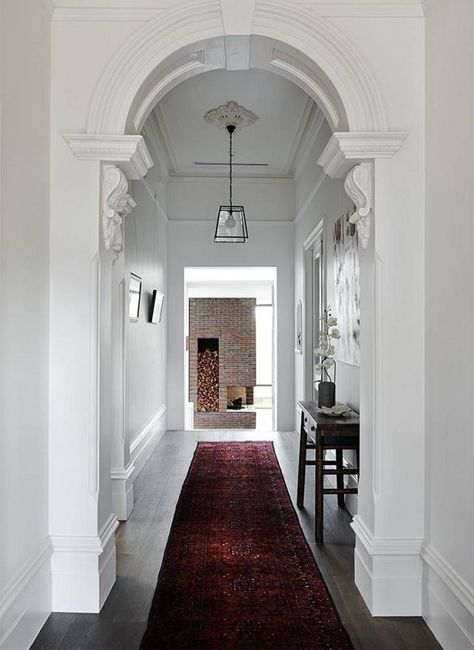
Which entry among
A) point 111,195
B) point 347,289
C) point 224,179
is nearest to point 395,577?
point 111,195

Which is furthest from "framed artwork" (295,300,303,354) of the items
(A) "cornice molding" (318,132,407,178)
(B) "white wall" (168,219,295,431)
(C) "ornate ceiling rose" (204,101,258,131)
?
(A) "cornice molding" (318,132,407,178)

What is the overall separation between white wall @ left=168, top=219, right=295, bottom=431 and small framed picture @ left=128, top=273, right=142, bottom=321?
2.68 meters

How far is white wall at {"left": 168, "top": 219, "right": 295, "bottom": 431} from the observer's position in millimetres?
7906

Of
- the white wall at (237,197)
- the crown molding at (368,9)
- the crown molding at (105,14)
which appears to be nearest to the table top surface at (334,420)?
the crown molding at (368,9)

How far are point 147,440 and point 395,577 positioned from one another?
365 cm

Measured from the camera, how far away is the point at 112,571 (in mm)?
2844

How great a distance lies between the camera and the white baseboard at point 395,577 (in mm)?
2562

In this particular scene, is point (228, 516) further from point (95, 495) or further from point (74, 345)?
point (74, 345)

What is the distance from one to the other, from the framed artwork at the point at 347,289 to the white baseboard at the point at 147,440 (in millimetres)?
1934

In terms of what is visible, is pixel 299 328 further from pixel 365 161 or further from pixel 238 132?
pixel 365 161

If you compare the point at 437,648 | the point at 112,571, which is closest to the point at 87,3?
the point at 112,571

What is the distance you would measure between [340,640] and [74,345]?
168 centimetres

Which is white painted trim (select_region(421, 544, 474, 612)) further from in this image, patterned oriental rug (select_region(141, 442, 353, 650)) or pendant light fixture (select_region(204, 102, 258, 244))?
pendant light fixture (select_region(204, 102, 258, 244))

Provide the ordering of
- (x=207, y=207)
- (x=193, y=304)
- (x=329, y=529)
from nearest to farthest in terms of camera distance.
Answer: (x=329, y=529) < (x=207, y=207) < (x=193, y=304)
